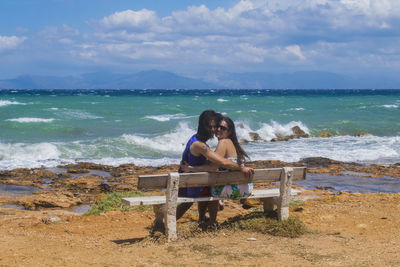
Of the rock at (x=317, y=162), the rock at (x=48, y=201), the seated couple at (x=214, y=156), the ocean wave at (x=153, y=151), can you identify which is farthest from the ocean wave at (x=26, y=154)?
the seated couple at (x=214, y=156)

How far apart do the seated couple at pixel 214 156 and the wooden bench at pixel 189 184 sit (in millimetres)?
113

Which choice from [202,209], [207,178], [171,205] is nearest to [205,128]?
[207,178]

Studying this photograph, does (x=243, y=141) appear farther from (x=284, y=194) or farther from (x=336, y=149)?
(x=284, y=194)

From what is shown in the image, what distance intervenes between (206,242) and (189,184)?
71 cm

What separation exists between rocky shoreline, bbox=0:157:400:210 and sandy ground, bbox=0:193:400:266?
189 centimetres

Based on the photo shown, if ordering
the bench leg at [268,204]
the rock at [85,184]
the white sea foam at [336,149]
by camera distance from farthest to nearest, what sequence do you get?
the white sea foam at [336,149], the rock at [85,184], the bench leg at [268,204]

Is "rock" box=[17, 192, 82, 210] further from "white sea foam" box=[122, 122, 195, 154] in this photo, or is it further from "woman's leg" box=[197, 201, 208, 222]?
"white sea foam" box=[122, 122, 195, 154]

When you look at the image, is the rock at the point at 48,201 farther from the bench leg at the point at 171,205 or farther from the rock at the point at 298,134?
the rock at the point at 298,134

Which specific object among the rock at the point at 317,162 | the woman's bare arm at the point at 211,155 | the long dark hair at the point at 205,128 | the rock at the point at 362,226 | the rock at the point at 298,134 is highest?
the long dark hair at the point at 205,128

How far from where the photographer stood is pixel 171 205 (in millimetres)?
5859

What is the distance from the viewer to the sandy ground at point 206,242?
5.27 metres

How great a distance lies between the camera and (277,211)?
6.70m

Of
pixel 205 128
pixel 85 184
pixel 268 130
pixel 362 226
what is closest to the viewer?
pixel 205 128

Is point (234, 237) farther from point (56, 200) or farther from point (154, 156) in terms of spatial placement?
point (154, 156)
